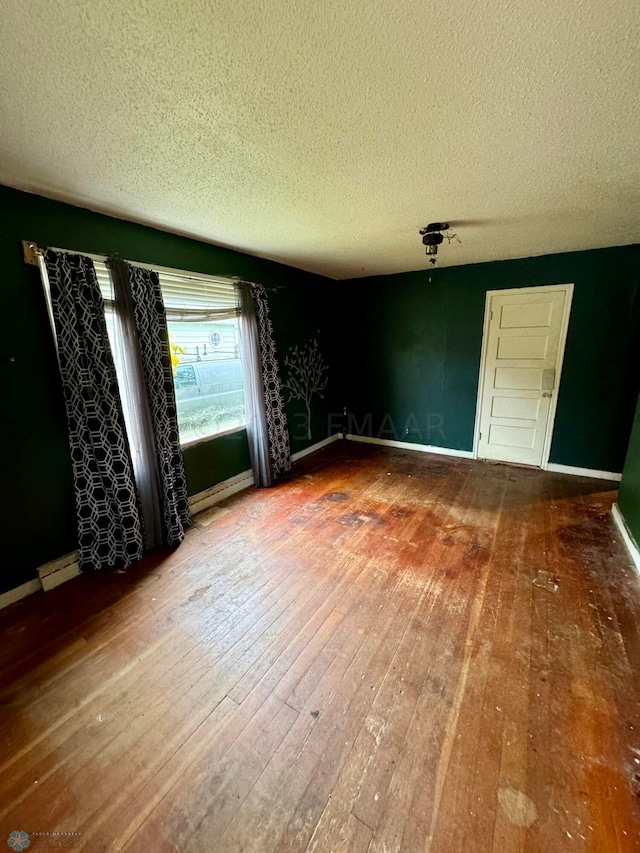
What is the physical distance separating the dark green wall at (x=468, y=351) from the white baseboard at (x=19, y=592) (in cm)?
398

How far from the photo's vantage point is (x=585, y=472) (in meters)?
3.65

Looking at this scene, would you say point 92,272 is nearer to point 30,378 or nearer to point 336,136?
point 30,378

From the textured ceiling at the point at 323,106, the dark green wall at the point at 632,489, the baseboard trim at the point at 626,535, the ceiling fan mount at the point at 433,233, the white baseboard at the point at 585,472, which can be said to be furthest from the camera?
the white baseboard at the point at 585,472

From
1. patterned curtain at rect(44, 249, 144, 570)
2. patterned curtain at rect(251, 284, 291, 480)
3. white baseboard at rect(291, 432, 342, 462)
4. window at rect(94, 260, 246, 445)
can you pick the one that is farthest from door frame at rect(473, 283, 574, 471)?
patterned curtain at rect(44, 249, 144, 570)

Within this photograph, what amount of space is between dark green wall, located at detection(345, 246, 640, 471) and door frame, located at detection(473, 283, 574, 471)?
45mm

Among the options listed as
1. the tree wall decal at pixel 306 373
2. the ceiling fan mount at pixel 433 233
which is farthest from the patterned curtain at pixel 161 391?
the ceiling fan mount at pixel 433 233

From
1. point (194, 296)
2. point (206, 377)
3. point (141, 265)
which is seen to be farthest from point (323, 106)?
point (206, 377)

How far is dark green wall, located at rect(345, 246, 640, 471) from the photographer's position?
3.33 m

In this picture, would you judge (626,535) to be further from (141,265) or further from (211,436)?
(141,265)

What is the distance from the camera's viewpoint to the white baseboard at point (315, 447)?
14.4 feet

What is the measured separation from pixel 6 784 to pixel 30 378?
182 centimetres

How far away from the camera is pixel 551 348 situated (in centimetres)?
362

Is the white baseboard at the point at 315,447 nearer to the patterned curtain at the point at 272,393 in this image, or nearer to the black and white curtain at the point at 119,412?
the patterned curtain at the point at 272,393

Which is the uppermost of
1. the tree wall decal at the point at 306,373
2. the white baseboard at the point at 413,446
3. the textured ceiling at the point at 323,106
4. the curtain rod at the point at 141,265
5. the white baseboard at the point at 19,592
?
the textured ceiling at the point at 323,106
